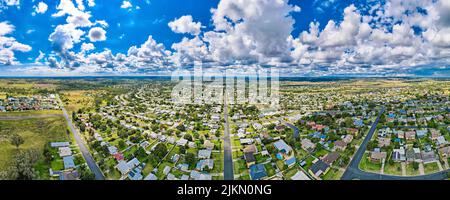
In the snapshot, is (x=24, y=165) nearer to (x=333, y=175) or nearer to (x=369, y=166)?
(x=333, y=175)

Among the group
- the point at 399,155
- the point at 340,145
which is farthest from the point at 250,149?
the point at 399,155

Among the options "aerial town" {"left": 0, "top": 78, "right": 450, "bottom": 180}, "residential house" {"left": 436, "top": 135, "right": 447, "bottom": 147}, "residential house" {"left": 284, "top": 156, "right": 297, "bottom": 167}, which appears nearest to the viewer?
"aerial town" {"left": 0, "top": 78, "right": 450, "bottom": 180}

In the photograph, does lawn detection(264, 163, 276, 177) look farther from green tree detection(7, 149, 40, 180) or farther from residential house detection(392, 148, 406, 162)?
green tree detection(7, 149, 40, 180)

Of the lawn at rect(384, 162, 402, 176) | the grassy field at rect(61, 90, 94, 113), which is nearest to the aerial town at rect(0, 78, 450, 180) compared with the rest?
the lawn at rect(384, 162, 402, 176)

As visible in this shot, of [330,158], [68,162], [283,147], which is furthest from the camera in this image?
[283,147]

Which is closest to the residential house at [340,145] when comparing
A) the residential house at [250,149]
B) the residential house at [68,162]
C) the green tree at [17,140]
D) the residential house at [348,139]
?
the residential house at [348,139]

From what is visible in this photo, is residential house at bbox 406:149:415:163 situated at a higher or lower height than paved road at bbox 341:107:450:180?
higher

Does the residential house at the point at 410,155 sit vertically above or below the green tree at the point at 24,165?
below

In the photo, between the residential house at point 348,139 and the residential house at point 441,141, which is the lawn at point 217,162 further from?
the residential house at point 441,141
